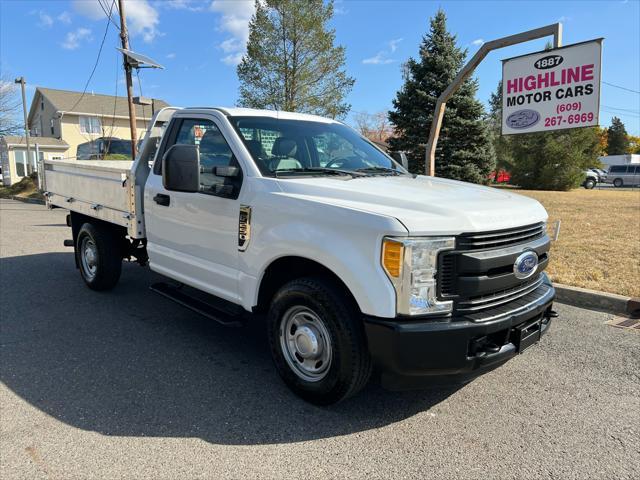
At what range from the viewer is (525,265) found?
3.11m

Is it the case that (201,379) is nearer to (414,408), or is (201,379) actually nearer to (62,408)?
(62,408)

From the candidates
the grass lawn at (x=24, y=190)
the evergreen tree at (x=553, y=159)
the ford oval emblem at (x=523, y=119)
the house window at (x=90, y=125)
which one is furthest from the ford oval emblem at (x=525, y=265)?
the house window at (x=90, y=125)

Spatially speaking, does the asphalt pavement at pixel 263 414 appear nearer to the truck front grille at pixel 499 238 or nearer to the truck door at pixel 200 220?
the truck door at pixel 200 220

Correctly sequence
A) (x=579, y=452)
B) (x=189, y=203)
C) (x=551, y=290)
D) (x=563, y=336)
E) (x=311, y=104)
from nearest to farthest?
(x=579, y=452) < (x=551, y=290) < (x=189, y=203) < (x=563, y=336) < (x=311, y=104)

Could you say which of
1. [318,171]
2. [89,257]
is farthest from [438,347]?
[89,257]

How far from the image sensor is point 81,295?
595 centimetres

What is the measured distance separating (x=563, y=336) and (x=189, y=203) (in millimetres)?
3726

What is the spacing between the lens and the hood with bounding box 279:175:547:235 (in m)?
2.76

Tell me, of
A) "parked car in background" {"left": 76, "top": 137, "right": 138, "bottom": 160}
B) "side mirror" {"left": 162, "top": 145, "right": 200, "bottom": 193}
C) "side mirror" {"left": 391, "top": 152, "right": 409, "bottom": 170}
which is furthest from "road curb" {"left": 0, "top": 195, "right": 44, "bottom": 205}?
"side mirror" {"left": 162, "top": 145, "right": 200, "bottom": 193}

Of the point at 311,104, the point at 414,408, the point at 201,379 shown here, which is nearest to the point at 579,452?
the point at 414,408

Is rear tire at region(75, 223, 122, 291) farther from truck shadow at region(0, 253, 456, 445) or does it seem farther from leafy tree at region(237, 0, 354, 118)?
leafy tree at region(237, 0, 354, 118)

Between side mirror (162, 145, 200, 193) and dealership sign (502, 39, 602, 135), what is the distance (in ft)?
24.7

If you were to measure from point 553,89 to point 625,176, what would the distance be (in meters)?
46.9

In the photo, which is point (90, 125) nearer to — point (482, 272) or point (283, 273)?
point (283, 273)
